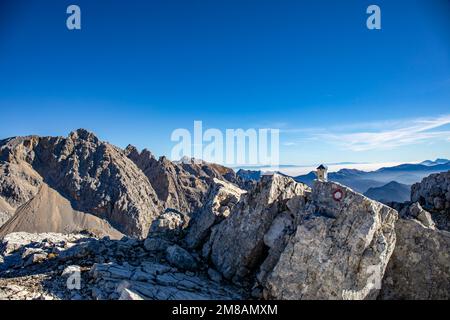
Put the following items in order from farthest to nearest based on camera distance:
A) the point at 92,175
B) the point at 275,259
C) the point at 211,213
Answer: the point at 92,175
the point at 211,213
the point at 275,259

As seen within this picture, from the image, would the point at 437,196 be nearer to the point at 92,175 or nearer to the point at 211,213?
the point at 211,213

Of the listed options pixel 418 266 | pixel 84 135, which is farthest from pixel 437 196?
pixel 84 135

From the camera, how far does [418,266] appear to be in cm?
1423

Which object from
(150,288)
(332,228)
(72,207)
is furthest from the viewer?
(72,207)

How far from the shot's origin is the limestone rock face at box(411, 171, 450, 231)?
23469 millimetres

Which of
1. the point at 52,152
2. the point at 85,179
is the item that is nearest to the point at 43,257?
the point at 85,179

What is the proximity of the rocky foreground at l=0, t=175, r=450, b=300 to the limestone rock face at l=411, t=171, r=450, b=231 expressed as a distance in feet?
22.9

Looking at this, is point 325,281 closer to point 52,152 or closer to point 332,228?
point 332,228

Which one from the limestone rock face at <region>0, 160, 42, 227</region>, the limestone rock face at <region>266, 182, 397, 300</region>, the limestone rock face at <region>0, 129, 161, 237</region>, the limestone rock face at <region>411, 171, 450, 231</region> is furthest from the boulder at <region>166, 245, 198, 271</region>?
the limestone rock face at <region>0, 160, 42, 227</region>

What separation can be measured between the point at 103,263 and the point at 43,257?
478 centimetres

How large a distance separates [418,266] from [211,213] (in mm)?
11721

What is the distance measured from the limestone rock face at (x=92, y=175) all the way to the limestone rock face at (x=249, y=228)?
283 feet

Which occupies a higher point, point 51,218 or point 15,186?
point 15,186
